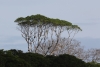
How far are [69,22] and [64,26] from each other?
125 cm

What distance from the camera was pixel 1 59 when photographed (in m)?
12.4

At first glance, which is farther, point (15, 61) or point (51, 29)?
point (51, 29)

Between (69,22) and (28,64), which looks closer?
(28,64)

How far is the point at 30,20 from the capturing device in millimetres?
38812

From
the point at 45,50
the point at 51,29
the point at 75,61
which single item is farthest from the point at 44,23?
the point at 75,61

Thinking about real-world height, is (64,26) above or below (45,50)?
above

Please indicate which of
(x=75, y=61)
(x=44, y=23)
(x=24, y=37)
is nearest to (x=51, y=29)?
(x=44, y=23)

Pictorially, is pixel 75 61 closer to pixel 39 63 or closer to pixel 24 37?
pixel 39 63

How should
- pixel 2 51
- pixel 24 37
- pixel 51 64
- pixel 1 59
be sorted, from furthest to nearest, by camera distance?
pixel 24 37, pixel 51 64, pixel 2 51, pixel 1 59

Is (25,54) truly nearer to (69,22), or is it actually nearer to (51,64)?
(51,64)

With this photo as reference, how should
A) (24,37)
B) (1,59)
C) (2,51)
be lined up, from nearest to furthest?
(1,59) < (2,51) < (24,37)

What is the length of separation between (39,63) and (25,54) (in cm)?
80

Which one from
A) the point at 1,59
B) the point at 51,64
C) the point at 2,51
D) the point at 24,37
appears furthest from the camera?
the point at 24,37

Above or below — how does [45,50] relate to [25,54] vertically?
below
